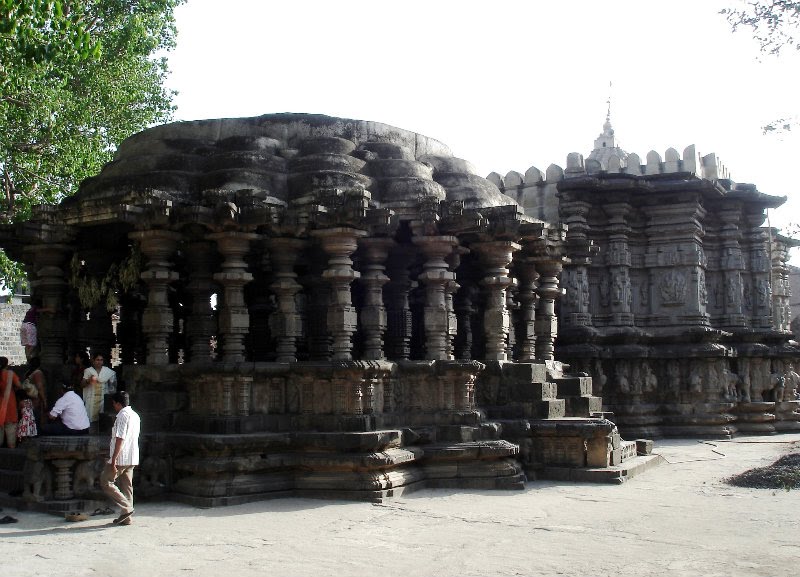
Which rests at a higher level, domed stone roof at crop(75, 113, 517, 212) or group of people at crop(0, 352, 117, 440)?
domed stone roof at crop(75, 113, 517, 212)

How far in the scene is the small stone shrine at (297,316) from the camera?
9.23m

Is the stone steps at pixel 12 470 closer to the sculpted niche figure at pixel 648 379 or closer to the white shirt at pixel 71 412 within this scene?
the white shirt at pixel 71 412

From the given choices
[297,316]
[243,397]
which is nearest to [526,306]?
[297,316]

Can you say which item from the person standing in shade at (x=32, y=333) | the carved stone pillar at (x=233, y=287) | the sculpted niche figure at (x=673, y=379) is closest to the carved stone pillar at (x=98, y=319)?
the person standing in shade at (x=32, y=333)

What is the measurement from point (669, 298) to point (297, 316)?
10.4 metres

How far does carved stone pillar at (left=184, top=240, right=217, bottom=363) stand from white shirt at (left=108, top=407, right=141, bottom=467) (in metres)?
2.30

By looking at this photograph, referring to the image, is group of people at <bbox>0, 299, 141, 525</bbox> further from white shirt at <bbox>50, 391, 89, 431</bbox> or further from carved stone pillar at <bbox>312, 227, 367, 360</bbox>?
carved stone pillar at <bbox>312, 227, 367, 360</bbox>

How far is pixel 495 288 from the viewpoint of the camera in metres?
11.2

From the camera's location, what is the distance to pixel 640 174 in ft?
61.6

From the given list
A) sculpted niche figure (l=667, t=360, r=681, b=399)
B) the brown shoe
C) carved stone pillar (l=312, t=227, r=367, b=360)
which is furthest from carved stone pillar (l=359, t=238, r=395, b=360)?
sculpted niche figure (l=667, t=360, r=681, b=399)

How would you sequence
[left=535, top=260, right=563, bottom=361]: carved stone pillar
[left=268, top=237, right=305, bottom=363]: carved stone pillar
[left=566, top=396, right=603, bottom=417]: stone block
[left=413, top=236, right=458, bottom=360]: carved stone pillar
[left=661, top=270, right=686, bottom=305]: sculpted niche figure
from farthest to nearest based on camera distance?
[left=661, top=270, right=686, bottom=305]: sculpted niche figure < [left=535, top=260, right=563, bottom=361]: carved stone pillar < [left=566, top=396, right=603, bottom=417]: stone block < [left=413, top=236, right=458, bottom=360]: carved stone pillar < [left=268, top=237, right=305, bottom=363]: carved stone pillar

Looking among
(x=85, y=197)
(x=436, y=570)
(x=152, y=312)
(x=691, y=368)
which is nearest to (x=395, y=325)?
(x=152, y=312)

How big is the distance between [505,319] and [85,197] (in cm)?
528

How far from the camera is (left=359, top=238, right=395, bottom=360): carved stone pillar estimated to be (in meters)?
10.3
